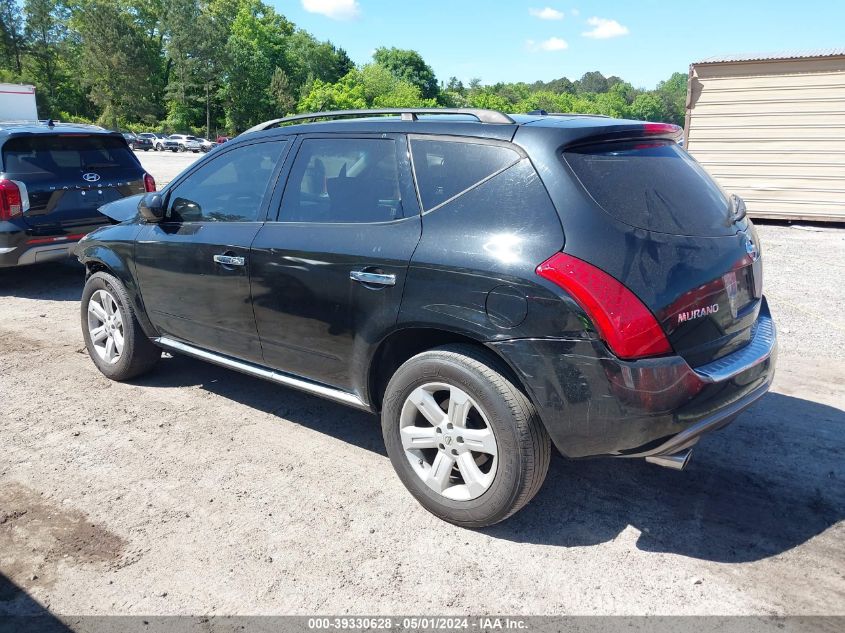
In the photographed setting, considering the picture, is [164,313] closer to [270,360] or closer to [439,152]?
[270,360]

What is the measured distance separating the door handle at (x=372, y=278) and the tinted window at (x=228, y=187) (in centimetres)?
95

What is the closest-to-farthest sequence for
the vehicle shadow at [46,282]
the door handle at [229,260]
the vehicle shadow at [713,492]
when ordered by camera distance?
the vehicle shadow at [713,492] < the door handle at [229,260] < the vehicle shadow at [46,282]

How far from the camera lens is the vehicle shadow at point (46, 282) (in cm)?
757

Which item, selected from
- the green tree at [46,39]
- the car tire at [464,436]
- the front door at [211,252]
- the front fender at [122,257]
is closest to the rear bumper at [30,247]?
the front fender at [122,257]

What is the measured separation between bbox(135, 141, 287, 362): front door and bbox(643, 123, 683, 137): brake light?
6.52 feet

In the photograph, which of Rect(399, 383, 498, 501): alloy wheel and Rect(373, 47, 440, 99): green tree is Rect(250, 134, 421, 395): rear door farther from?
Rect(373, 47, 440, 99): green tree

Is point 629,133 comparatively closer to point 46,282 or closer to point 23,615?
point 23,615

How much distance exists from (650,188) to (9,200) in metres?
6.69

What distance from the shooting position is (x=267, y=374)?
390cm

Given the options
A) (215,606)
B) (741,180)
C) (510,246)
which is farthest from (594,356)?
(741,180)

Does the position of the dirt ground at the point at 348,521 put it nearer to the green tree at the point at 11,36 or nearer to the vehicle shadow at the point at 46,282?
the vehicle shadow at the point at 46,282

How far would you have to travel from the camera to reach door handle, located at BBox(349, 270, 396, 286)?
311cm

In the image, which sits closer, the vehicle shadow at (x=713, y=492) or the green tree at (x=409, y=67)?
the vehicle shadow at (x=713, y=492)

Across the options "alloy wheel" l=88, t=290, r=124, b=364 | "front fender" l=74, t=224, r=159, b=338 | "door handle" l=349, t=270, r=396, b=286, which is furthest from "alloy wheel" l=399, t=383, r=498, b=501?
"alloy wheel" l=88, t=290, r=124, b=364
